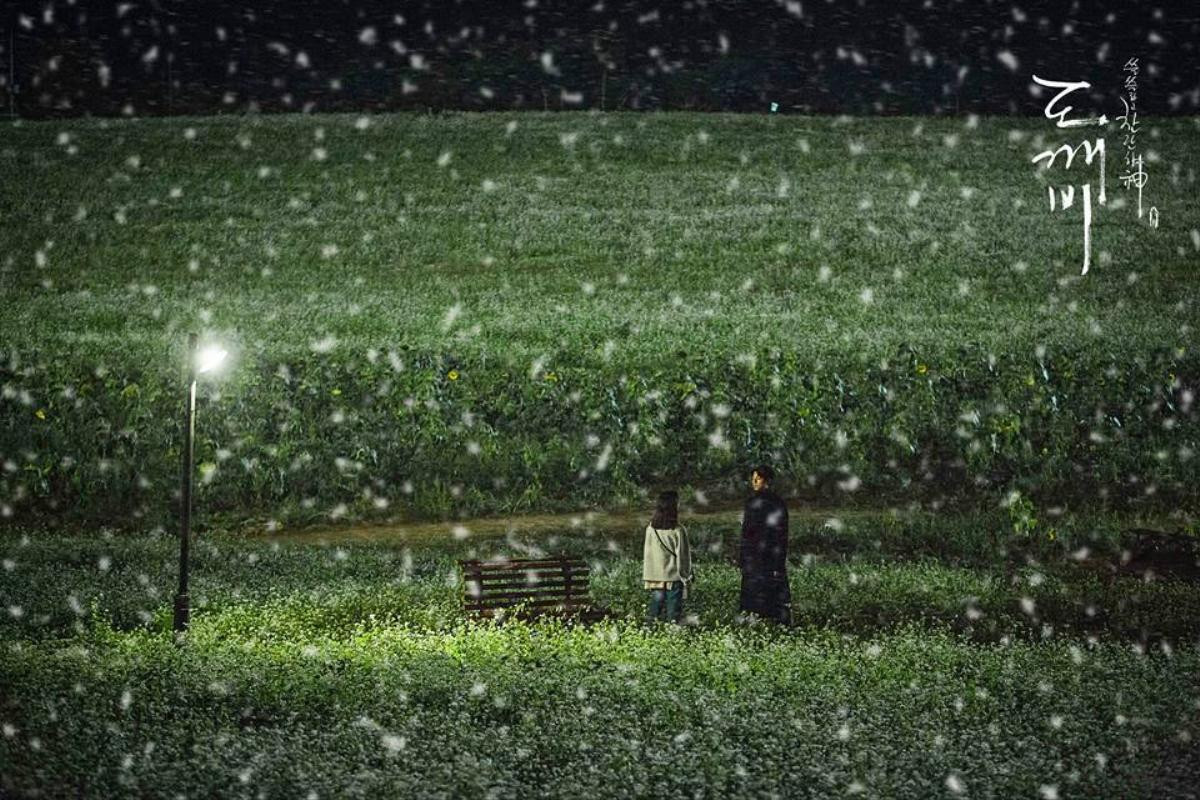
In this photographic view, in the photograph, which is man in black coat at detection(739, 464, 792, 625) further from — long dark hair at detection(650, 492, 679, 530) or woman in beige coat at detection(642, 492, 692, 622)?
long dark hair at detection(650, 492, 679, 530)

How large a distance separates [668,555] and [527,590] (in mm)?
1805

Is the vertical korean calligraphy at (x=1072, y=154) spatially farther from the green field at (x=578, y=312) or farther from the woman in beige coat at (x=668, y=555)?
the woman in beige coat at (x=668, y=555)

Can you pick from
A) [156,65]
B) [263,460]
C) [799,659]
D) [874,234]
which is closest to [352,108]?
[156,65]

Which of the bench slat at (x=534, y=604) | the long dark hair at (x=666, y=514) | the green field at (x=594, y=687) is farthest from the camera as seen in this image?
the bench slat at (x=534, y=604)

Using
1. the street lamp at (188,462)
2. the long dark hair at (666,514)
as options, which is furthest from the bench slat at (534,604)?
the street lamp at (188,462)

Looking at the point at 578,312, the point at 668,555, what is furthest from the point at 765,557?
the point at 578,312

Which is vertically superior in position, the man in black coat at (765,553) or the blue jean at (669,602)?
the man in black coat at (765,553)

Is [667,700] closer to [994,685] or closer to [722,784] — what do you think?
[722,784]

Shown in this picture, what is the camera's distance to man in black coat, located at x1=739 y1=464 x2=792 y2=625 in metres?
15.0

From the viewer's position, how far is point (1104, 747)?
11234mm

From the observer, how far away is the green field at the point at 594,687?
10.3 metres

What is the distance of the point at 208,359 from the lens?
50.3 feet

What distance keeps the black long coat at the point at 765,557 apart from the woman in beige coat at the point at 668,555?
2.07ft

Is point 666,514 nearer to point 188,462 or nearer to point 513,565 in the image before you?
point 513,565
